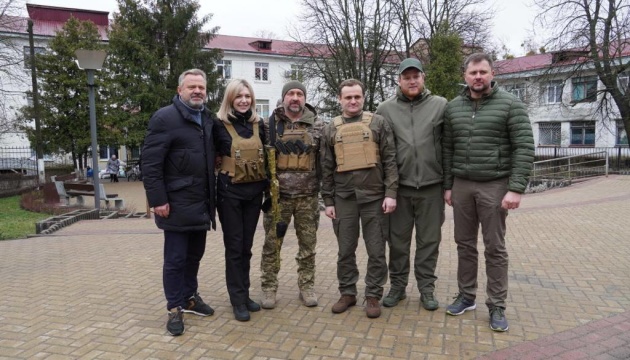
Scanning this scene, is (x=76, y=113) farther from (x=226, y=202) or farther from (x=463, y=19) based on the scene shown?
(x=226, y=202)

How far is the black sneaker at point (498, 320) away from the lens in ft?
12.3

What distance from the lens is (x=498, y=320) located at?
12.5ft

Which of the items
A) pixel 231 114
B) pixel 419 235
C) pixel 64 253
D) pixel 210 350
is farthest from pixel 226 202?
pixel 64 253

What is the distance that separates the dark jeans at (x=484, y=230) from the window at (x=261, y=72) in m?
→ 35.9

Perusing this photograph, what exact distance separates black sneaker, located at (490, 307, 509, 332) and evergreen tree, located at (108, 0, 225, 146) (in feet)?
81.5

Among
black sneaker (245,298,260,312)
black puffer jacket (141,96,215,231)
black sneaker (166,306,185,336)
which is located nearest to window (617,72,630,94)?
black sneaker (245,298,260,312)

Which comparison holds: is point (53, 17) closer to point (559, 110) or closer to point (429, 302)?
point (559, 110)

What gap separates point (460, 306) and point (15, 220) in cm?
1081

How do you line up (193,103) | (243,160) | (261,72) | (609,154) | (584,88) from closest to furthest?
(193,103), (243,160), (609,154), (584,88), (261,72)

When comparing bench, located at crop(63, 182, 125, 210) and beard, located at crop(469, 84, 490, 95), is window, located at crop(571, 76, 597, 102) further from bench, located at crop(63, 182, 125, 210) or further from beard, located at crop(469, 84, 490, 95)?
beard, located at crop(469, 84, 490, 95)

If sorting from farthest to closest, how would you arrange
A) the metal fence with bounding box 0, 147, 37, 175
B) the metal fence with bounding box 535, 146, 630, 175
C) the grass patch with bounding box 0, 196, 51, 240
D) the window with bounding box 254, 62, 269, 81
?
the window with bounding box 254, 62, 269, 81 < the metal fence with bounding box 0, 147, 37, 175 < the metal fence with bounding box 535, 146, 630, 175 < the grass patch with bounding box 0, 196, 51, 240

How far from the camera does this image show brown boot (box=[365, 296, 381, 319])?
4.08 metres

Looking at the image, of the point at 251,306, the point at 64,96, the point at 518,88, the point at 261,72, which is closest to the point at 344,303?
the point at 251,306

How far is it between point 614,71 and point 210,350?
25592 mm
